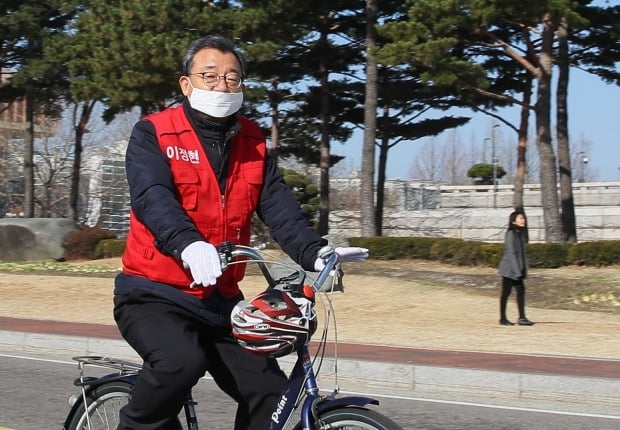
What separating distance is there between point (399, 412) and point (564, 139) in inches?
999

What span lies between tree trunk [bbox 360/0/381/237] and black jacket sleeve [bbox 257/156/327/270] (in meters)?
25.5

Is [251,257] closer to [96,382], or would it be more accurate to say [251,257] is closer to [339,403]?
[339,403]

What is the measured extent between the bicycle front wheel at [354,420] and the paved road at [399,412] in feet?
12.1

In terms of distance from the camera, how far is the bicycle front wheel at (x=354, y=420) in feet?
11.5

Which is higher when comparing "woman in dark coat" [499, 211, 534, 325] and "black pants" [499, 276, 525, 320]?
"woman in dark coat" [499, 211, 534, 325]

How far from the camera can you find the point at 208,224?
3.87 m

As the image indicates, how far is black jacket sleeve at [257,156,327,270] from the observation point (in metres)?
3.93

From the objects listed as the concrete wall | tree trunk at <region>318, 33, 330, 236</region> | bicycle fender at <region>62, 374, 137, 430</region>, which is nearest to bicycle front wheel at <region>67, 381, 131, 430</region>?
bicycle fender at <region>62, 374, 137, 430</region>

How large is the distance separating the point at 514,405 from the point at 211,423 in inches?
106

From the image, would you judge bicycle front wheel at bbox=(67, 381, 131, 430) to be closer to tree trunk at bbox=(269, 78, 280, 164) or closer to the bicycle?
the bicycle

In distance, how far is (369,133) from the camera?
2981cm

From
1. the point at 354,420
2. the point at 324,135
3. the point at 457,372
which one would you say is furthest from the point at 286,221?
the point at 324,135

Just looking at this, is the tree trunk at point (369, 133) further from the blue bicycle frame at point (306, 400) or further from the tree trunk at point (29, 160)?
the blue bicycle frame at point (306, 400)

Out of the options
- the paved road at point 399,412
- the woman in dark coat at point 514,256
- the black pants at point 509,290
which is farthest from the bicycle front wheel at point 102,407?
the black pants at point 509,290
